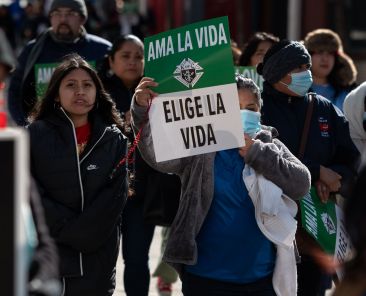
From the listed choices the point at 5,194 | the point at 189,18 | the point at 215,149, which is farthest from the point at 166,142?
the point at 189,18

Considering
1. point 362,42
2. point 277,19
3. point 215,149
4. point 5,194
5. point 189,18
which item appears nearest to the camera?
point 5,194

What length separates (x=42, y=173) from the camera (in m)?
5.95

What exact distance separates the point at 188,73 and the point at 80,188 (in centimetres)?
77

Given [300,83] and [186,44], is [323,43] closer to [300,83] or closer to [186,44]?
[300,83]

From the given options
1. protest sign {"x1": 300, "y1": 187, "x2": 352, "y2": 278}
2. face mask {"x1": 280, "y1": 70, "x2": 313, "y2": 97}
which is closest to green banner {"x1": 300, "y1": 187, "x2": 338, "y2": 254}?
protest sign {"x1": 300, "y1": 187, "x2": 352, "y2": 278}

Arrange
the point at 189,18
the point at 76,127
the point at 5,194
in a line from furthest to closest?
the point at 189,18 < the point at 76,127 < the point at 5,194

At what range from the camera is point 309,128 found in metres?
6.67

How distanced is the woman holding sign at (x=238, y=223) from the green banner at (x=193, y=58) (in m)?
0.34

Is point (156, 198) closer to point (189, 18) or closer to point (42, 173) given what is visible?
point (42, 173)

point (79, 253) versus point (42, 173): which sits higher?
point (42, 173)

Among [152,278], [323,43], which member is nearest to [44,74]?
[152,278]

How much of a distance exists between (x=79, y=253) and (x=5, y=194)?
7.02ft

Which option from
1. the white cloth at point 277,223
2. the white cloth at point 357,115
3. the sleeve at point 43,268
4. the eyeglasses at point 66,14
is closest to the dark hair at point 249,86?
the white cloth at point 277,223

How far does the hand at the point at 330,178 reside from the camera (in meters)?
Answer: 6.64
